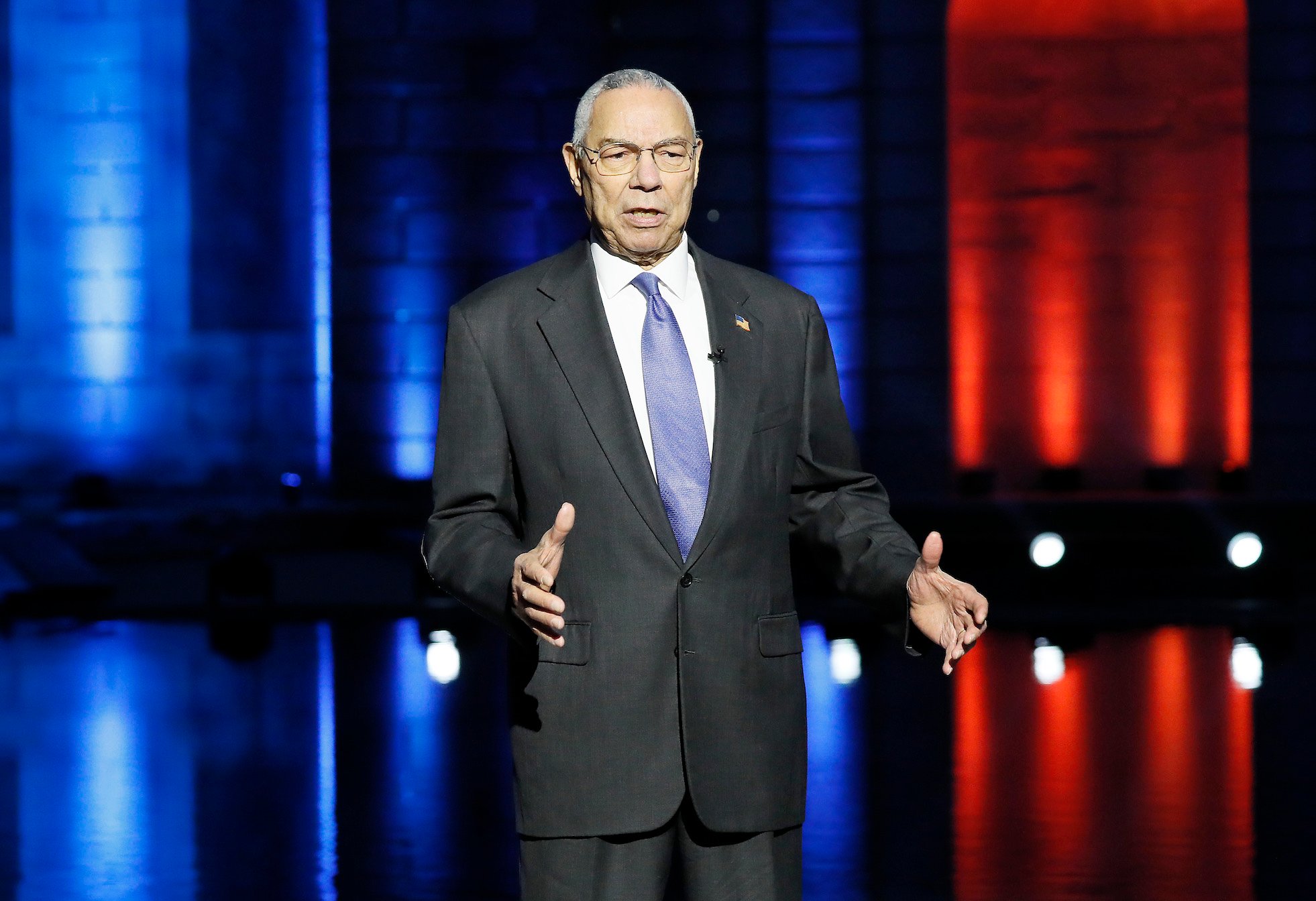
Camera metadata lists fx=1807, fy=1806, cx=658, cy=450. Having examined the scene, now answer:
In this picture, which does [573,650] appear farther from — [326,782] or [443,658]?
[443,658]

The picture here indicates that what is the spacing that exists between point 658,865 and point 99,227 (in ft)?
56.3

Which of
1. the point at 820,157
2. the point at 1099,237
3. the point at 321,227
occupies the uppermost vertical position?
the point at 820,157

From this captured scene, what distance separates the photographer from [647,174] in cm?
290

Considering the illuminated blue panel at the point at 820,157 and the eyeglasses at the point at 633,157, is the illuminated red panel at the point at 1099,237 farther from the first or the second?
the eyeglasses at the point at 633,157

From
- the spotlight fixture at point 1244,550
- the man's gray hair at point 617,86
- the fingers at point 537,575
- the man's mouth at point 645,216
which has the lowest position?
the spotlight fixture at point 1244,550

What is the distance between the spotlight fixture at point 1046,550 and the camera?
13.1m

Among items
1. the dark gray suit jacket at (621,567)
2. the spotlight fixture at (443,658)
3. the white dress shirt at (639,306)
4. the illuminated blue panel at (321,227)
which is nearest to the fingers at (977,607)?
the dark gray suit jacket at (621,567)

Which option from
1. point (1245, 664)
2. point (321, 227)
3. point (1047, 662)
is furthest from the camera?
point (321, 227)

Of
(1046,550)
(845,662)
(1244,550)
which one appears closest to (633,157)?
(845,662)

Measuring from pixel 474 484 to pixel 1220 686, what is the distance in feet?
24.0

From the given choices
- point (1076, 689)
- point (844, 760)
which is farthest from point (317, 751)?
point (1076, 689)

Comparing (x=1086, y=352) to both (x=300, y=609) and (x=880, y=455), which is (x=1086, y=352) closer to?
(x=880, y=455)

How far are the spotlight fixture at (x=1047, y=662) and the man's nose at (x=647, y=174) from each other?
709 cm

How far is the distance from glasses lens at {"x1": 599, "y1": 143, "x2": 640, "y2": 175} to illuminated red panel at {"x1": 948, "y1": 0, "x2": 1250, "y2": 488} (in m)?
14.8
